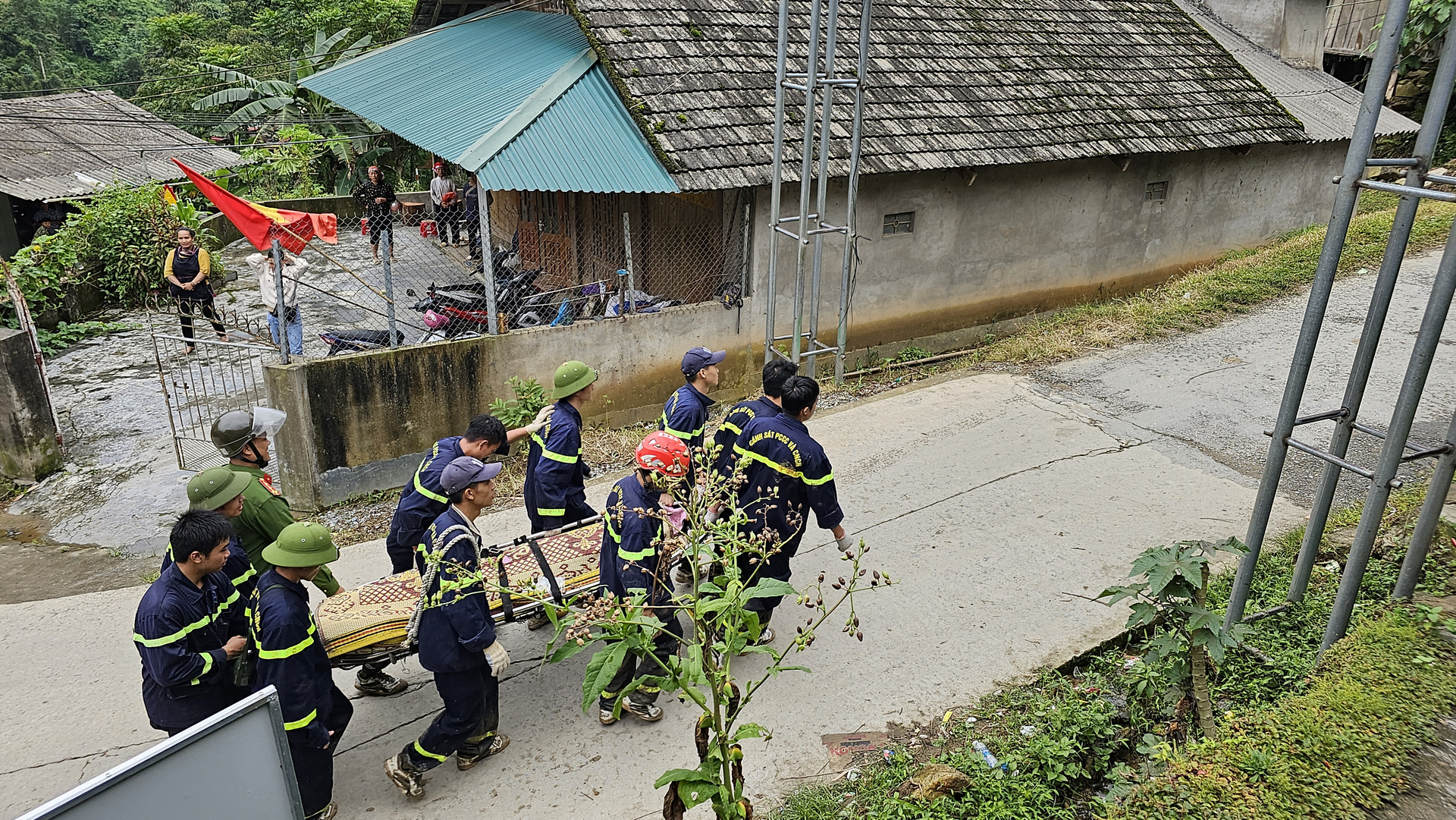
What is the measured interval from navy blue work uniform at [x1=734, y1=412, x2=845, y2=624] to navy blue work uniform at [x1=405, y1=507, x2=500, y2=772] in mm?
1515

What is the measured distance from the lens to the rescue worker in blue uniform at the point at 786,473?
16.8 feet

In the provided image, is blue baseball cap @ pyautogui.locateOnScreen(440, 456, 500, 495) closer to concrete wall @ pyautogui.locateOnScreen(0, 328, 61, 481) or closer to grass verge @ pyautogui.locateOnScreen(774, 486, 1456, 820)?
grass verge @ pyautogui.locateOnScreen(774, 486, 1456, 820)

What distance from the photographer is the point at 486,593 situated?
14.4ft

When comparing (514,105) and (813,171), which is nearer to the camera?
(514,105)

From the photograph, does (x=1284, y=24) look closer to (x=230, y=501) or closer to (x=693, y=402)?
(x=693, y=402)

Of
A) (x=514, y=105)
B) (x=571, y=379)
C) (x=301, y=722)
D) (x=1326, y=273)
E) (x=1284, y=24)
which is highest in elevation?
(x=1284, y=24)

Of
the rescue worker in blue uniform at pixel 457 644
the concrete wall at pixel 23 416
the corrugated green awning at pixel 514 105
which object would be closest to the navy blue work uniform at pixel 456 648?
the rescue worker in blue uniform at pixel 457 644

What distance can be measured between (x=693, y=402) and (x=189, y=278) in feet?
25.5

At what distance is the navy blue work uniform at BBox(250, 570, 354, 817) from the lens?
3906 mm

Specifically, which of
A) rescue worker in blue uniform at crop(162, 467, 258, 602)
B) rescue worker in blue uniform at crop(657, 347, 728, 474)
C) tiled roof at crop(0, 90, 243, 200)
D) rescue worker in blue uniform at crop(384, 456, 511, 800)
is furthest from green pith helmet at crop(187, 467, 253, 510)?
tiled roof at crop(0, 90, 243, 200)

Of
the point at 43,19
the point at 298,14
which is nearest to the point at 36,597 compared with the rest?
the point at 298,14

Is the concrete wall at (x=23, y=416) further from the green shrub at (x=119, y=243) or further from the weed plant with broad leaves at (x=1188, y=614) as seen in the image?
the weed plant with broad leaves at (x=1188, y=614)

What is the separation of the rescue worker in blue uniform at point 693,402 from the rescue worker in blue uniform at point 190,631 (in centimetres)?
252

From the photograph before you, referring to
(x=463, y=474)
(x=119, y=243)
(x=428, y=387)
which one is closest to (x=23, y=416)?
(x=428, y=387)
